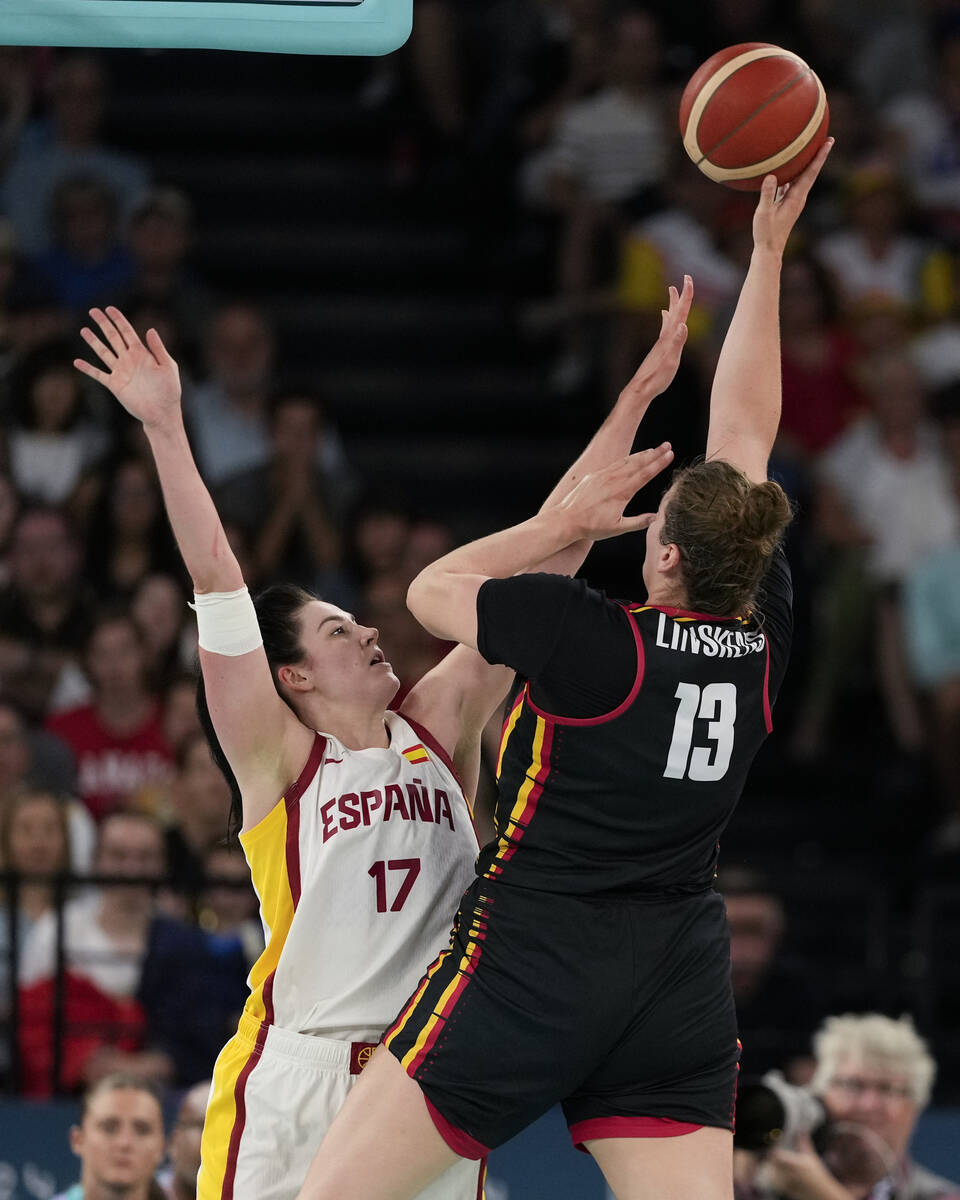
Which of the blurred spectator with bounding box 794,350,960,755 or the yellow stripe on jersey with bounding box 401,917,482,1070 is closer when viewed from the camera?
the yellow stripe on jersey with bounding box 401,917,482,1070

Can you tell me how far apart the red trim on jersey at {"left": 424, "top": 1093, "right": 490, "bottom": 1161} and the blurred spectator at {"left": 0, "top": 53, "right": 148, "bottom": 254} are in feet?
22.5

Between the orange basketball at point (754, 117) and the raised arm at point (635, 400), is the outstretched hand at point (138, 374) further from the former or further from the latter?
the orange basketball at point (754, 117)

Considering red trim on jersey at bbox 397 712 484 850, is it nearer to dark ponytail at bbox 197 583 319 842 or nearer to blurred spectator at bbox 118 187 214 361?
dark ponytail at bbox 197 583 319 842

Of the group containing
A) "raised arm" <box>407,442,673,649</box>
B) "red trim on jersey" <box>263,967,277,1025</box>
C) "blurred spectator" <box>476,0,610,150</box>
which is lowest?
"red trim on jersey" <box>263,967,277,1025</box>

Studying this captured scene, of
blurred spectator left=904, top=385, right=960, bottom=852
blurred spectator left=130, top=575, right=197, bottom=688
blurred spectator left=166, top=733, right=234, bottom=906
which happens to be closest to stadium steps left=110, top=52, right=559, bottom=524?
blurred spectator left=130, top=575, right=197, bottom=688

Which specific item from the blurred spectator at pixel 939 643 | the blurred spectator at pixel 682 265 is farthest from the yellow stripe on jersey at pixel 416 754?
the blurred spectator at pixel 682 265

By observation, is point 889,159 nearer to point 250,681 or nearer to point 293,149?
point 293,149

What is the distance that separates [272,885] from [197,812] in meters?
3.26

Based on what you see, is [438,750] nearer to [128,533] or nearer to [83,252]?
[128,533]

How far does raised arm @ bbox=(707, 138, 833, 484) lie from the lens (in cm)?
463

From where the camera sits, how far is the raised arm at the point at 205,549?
4.30 m

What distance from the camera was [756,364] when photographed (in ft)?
15.6

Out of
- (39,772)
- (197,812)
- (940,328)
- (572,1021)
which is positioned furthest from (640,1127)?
(940,328)

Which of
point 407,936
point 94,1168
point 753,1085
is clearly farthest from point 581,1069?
point 94,1168
